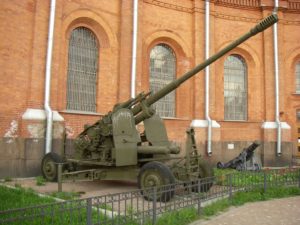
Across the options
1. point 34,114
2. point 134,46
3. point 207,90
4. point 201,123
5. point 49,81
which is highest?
point 134,46

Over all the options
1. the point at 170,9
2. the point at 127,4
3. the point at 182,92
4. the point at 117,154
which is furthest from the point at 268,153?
the point at 117,154

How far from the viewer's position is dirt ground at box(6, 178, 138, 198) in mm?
9546

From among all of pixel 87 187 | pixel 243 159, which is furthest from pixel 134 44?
pixel 87 187

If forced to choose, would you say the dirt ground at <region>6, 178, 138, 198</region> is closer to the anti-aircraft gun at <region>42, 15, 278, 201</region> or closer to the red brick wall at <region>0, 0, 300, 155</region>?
the anti-aircraft gun at <region>42, 15, 278, 201</region>

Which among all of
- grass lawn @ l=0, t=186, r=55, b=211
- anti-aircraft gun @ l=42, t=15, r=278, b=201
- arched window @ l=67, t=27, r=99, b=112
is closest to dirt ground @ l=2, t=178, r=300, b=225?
anti-aircraft gun @ l=42, t=15, r=278, b=201

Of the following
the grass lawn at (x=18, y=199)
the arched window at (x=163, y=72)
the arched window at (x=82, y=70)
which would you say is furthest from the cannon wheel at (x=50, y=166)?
the arched window at (x=163, y=72)

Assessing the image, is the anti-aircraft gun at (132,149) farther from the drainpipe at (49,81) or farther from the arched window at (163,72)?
the arched window at (163,72)

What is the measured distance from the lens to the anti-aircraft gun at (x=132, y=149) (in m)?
9.39

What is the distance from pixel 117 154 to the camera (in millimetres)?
9383

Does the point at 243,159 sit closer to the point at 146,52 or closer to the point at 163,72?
the point at 163,72

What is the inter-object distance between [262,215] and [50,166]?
6.50 meters

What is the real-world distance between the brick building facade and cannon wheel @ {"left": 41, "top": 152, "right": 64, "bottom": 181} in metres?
1.05

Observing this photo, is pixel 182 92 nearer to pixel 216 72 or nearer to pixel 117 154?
pixel 216 72

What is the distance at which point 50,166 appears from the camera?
11250mm
